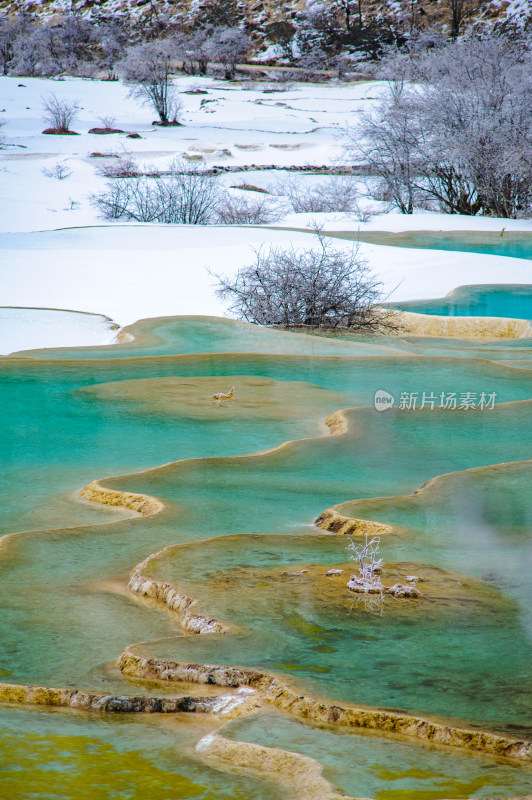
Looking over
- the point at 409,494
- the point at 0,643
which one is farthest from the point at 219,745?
the point at 409,494

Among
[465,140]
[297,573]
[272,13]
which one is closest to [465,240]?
[465,140]

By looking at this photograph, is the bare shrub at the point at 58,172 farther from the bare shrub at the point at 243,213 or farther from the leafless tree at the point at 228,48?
the leafless tree at the point at 228,48

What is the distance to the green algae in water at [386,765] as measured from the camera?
6.66 ft

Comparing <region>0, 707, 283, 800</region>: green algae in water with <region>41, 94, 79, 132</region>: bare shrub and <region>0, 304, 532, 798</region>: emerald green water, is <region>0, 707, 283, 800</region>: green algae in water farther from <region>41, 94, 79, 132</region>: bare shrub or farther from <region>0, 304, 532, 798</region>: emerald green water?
<region>41, 94, 79, 132</region>: bare shrub

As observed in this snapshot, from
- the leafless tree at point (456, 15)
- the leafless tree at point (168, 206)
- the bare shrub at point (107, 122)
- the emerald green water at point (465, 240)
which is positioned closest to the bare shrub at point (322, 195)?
the leafless tree at point (168, 206)

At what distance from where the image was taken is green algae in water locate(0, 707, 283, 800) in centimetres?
204

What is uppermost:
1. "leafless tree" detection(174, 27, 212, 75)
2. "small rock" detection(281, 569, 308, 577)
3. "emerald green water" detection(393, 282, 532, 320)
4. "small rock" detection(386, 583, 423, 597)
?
"leafless tree" detection(174, 27, 212, 75)

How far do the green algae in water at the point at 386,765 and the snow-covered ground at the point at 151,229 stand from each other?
7.08m

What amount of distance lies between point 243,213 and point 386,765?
51.5ft

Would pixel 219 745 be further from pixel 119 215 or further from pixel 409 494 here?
pixel 119 215

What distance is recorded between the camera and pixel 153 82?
A: 32.5 meters

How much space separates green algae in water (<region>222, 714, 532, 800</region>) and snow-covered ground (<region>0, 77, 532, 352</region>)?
708 centimetres

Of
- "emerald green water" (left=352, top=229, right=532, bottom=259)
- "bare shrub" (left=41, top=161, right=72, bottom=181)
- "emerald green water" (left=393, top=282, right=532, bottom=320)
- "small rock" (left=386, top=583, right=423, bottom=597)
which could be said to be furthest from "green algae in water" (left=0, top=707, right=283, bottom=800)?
"bare shrub" (left=41, top=161, right=72, bottom=181)

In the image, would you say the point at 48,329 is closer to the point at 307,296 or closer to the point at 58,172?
the point at 307,296
